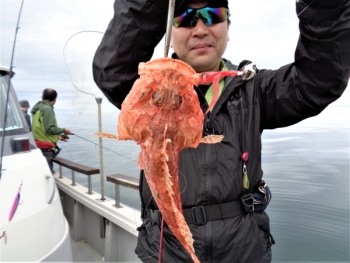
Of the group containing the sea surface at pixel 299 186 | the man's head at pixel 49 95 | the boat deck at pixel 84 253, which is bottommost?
the boat deck at pixel 84 253

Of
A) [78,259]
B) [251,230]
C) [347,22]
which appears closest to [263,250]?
[251,230]

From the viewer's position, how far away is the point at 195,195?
5.61ft

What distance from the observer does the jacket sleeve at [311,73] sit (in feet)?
5.01

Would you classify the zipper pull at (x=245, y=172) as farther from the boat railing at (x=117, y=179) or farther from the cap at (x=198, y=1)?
the boat railing at (x=117, y=179)

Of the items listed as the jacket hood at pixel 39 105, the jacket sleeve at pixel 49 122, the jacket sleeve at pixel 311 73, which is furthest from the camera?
the jacket hood at pixel 39 105

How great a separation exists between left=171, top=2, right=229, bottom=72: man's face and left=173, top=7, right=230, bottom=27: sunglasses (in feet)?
0.08

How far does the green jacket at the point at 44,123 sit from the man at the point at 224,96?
5.43 metres

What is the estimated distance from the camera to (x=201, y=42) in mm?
1830

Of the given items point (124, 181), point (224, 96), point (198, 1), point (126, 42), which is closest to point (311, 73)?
point (224, 96)

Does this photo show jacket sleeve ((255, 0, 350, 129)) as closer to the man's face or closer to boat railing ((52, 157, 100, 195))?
the man's face

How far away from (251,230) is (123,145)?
7.73 m

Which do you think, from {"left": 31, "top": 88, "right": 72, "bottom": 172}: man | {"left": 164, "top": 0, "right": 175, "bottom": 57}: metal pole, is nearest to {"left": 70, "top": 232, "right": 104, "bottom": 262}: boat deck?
{"left": 31, "top": 88, "right": 72, "bottom": 172}: man

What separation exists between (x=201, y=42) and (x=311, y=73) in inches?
29.2

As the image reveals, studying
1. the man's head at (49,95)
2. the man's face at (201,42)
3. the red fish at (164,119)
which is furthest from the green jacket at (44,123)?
the red fish at (164,119)
